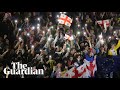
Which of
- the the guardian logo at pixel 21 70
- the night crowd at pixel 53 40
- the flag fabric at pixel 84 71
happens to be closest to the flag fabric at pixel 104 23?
the night crowd at pixel 53 40

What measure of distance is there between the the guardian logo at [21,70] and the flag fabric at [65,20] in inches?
34.2

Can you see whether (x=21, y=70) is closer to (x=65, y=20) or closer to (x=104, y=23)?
(x=65, y=20)

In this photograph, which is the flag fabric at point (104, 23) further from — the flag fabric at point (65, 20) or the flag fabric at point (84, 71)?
the flag fabric at point (84, 71)

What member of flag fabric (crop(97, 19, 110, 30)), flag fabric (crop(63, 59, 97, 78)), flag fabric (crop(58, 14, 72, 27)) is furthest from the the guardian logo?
flag fabric (crop(97, 19, 110, 30))

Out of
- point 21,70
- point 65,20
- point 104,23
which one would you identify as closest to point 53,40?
point 65,20

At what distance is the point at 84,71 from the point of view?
13.7ft

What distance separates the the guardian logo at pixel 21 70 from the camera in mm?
4086

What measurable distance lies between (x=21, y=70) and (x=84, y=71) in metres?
1.04

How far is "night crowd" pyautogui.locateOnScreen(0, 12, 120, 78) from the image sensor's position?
412 centimetres

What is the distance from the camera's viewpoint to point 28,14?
4180 millimetres

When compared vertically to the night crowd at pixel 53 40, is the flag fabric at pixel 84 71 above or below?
below

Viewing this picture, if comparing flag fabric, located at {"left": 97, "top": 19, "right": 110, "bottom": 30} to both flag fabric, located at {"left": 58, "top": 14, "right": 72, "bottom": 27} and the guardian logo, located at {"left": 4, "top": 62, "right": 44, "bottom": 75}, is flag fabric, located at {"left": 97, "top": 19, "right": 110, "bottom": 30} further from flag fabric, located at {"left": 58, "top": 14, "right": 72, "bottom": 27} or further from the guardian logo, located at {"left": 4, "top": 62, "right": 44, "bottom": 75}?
the guardian logo, located at {"left": 4, "top": 62, "right": 44, "bottom": 75}

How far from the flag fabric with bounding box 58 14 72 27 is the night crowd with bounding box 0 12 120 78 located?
60 millimetres
